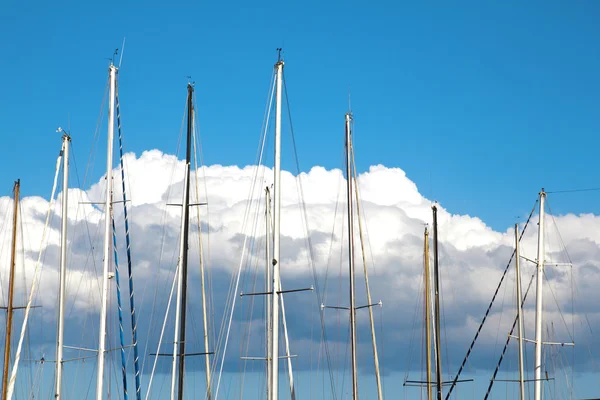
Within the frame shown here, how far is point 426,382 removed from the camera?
59.0m

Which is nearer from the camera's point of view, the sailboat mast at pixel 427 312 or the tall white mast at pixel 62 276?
the tall white mast at pixel 62 276

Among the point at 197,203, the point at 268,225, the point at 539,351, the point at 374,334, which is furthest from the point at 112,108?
the point at 539,351

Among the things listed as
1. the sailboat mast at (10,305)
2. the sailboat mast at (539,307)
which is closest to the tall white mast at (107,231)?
the sailboat mast at (10,305)

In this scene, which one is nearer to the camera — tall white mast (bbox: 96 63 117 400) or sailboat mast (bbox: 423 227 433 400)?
tall white mast (bbox: 96 63 117 400)

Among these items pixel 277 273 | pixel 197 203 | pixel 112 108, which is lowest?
pixel 277 273

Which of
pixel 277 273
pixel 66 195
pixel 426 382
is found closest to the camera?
pixel 277 273

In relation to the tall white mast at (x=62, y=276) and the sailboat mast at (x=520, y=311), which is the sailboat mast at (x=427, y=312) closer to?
the sailboat mast at (x=520, y=311)

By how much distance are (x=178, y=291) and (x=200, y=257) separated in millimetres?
5486

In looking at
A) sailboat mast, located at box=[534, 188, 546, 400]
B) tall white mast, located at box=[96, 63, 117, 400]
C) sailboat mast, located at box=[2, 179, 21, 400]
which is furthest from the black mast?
sailboat mast, located at box=[534, 188, 546, 400]

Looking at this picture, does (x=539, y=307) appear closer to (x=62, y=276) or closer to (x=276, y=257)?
(x=276, y=257)

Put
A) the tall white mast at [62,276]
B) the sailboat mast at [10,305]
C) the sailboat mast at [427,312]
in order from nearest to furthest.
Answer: the tall white mast at [62,276]
the sailboat mast at [10,305]
the sailboat mast at [427,312]

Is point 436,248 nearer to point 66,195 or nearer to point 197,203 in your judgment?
point 197,203

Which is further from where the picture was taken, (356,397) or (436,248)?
(436,248)

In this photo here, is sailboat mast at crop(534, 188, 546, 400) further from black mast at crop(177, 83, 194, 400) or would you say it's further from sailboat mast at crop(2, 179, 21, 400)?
sailboat mast at crop(2, 179, 21, 400)
